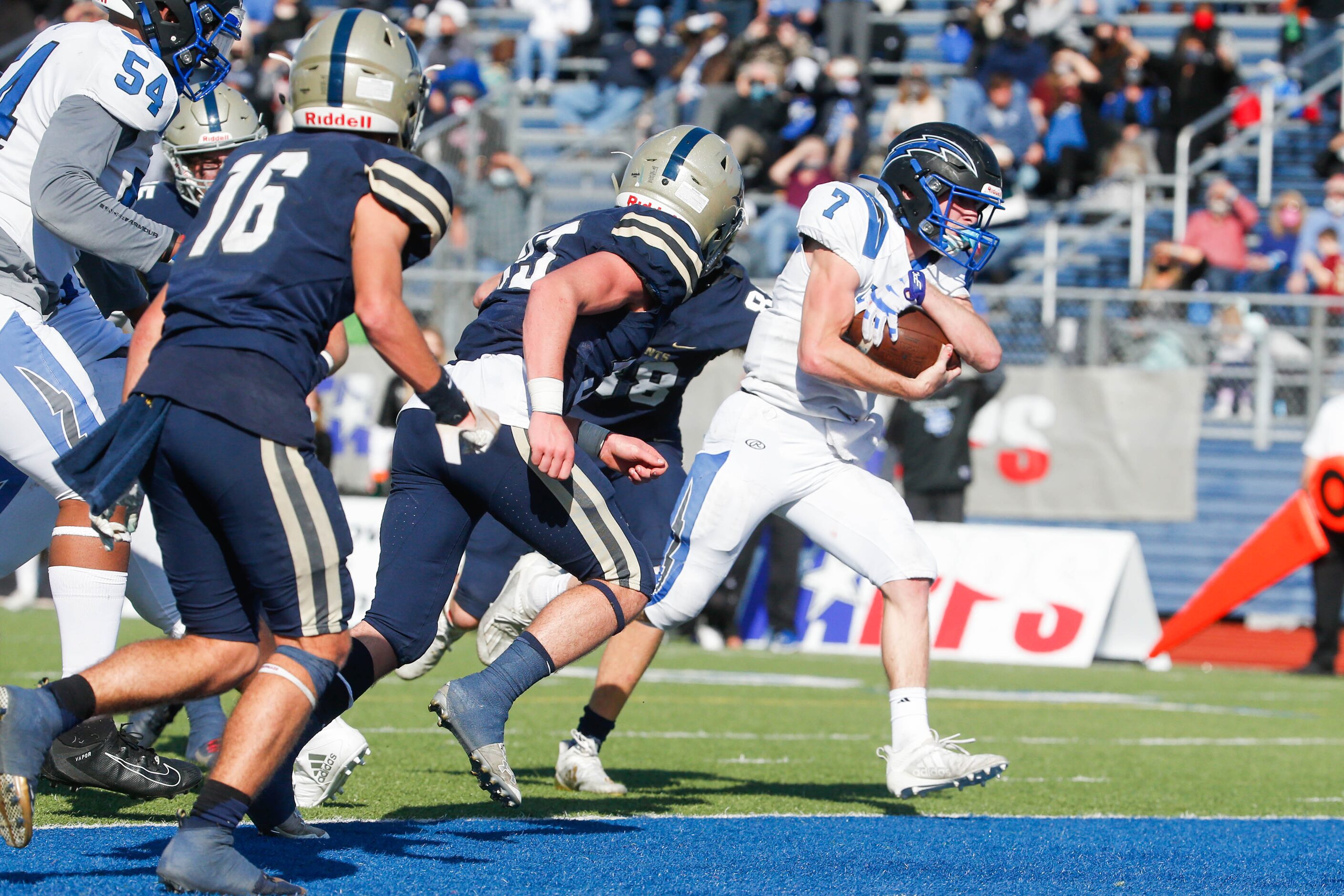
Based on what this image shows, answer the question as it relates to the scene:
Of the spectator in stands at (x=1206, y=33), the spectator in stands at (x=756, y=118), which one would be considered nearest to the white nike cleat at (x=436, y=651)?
the spectator in stands at (x=756, y=118)

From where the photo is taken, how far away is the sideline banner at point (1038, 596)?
1160 centimetres

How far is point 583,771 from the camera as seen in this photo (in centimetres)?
512

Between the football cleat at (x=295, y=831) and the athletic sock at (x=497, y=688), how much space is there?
47 cm

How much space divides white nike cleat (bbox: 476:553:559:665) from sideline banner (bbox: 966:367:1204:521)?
8212 mm

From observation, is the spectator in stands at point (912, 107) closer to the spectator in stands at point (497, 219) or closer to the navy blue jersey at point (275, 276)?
the spectator in stands at point (497, 219)

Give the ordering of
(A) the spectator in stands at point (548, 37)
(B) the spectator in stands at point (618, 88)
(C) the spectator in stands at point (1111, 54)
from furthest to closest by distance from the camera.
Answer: (A) the spectator in stands at point (548, 37), (B) the spectator in stands at point (618, 88), (C) the spectator in stands at point (1111, 54)

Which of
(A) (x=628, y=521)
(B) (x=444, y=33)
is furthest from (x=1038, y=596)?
(B) (x=444, y=33)

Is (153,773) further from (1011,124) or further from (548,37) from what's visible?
(548,37)

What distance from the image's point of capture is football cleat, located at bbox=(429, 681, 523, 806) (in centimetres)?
385

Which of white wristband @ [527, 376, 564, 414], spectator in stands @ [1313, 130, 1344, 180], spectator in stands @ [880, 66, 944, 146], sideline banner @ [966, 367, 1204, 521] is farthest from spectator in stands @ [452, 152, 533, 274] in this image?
white wristband @ [527, 376, 564, 414]

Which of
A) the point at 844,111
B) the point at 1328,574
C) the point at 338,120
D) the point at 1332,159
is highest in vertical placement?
the point at 844,111

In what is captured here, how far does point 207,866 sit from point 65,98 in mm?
2148

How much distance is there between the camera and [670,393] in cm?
524

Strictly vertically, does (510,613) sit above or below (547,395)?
below
